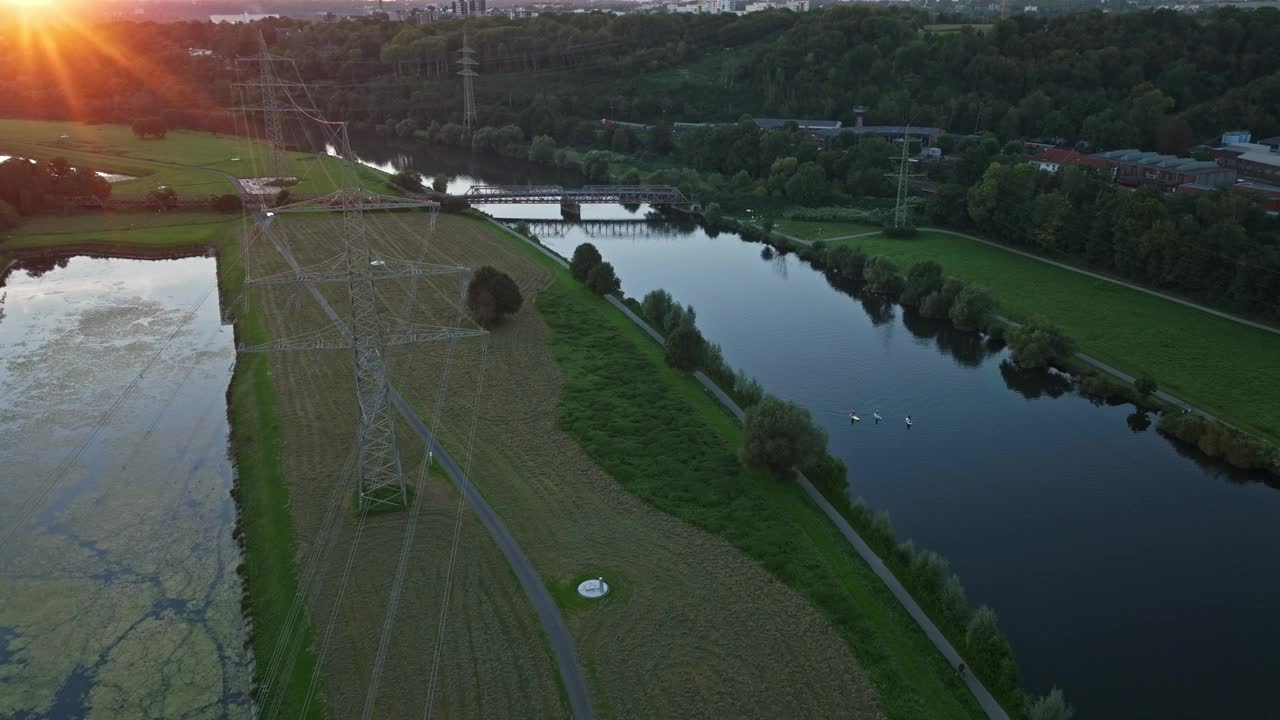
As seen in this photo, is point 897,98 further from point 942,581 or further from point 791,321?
point 942,581

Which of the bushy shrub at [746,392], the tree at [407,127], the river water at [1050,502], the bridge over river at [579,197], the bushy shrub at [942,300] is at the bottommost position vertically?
the river water at [1050,502]

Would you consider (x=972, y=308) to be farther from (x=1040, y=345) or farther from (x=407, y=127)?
(x=407, y=127)

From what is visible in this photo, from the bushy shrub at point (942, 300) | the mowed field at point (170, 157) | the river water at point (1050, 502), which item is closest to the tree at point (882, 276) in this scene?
the river water at point (1050, 502)

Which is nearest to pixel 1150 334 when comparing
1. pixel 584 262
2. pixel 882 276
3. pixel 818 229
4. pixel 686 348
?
pixel 882 276

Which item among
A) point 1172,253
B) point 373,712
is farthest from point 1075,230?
point 373,712

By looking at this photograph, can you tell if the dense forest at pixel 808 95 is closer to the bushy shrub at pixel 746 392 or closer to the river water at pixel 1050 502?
the river water at pixel 1050 502
